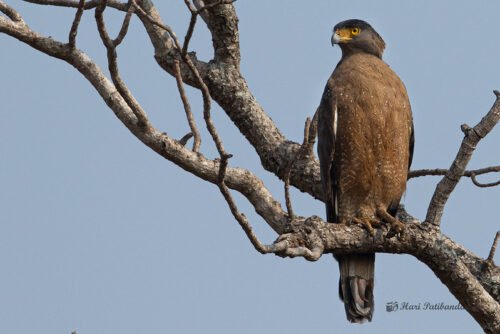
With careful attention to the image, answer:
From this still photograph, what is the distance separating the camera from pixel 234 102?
5.89 metres

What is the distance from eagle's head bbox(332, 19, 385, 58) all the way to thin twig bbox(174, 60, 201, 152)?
2.34 metres

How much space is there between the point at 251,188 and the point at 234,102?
1172mm

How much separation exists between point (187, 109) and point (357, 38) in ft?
8.93

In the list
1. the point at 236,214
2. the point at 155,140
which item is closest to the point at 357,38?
the point at 155,140

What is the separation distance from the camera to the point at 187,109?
14.0 ft

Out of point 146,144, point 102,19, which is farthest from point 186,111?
point 102,19

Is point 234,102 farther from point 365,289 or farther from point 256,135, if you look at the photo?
point 365,289

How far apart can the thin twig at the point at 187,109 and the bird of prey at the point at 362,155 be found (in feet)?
4.52

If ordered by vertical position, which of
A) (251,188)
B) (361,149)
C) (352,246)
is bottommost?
(352,246)

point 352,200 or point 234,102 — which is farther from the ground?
point 234,102

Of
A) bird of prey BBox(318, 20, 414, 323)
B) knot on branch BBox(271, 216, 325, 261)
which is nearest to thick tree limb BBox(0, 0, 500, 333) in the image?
knot on branch BBox(271, 216, 325, 261)

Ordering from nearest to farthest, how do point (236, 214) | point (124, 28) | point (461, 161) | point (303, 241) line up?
point (236, 214)
point (124, 28)
point (303, 241)
point (461, 161)

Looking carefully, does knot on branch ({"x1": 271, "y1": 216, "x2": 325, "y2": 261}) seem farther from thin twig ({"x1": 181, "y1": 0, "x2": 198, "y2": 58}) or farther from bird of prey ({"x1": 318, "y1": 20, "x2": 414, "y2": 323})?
bird of prey ({"x1": 318, "y1": 20, "x2": 414, "y2": 323})

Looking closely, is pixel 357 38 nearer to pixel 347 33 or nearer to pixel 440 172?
pixel 347 33
